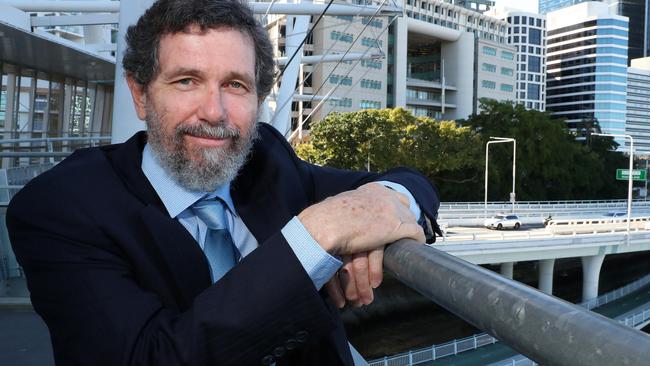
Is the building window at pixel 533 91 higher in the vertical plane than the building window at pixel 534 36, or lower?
lower

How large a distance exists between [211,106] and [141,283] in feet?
1.32

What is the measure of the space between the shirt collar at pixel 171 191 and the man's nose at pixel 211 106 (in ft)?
0.52

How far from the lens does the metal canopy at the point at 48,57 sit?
506 inches

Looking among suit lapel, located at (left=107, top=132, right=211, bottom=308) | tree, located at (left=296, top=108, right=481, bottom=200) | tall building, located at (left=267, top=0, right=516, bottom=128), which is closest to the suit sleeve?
suit lapel, located at (left=107, top=132, right=211, bottom=308)

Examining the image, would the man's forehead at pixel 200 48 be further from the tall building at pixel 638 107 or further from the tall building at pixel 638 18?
the tall building at pixel 638 18

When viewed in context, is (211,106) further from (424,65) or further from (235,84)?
(424,65)

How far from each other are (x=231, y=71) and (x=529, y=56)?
12510 centimetres

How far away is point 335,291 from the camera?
1237 mm

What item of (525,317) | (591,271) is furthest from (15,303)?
(591,271)

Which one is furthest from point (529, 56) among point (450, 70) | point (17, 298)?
point (17, 298)

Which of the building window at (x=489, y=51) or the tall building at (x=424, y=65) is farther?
the building window at (x=489, y=51)

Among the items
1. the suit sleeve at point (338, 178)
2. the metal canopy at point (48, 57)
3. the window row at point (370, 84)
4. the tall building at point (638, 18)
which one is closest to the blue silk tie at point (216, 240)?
the suit sleeve at point (338, 178)

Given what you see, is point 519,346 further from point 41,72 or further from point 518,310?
point 41,72

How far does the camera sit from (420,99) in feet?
245
